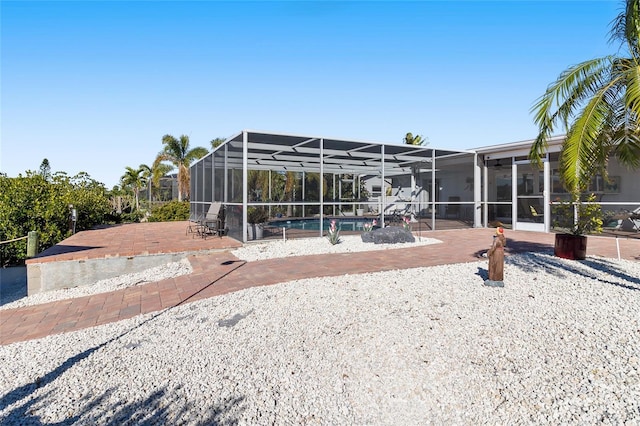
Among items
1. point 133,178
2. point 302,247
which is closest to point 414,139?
point 133,178

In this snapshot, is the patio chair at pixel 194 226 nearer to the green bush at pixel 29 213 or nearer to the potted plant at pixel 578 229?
the green bush at pixel 29 213

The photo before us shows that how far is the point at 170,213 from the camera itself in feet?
59.9

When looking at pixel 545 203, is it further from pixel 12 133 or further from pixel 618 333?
pixel 12 133

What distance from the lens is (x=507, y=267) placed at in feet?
20.5

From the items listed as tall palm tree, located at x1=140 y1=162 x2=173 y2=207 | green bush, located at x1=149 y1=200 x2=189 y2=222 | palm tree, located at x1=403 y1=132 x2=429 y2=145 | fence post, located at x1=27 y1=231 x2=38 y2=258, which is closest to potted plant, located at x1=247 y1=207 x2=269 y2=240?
fence post, located at x1=27 y1=231 x2=38 y2=258

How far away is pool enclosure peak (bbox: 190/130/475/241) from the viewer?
975cm

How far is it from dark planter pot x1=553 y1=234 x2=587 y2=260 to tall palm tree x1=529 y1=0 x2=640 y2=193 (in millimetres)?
1731

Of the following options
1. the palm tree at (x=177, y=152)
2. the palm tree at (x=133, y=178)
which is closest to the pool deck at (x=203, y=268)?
the palm tree at (x=177, y=152)

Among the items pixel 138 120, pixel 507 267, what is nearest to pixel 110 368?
pixel 507 267

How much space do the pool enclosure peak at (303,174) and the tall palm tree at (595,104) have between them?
205 inches

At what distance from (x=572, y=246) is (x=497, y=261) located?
10.3ft

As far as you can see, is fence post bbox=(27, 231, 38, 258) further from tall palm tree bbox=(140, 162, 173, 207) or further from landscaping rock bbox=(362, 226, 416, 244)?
tall palm tree bbox=(140, 162, 173, 207)

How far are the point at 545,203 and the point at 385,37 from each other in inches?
316

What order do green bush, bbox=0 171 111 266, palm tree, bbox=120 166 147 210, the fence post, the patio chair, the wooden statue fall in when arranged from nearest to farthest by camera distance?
the wooden statue, the fence post, green bush, bbox=0 171 111 266, the patio chair, palm tree, bbox=120 166 147 210
